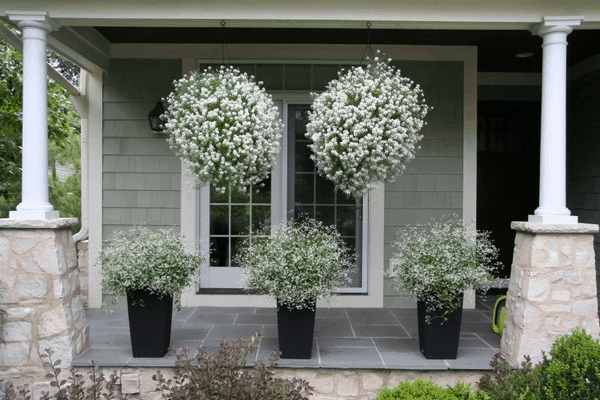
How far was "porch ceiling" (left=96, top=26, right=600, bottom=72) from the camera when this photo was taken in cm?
421

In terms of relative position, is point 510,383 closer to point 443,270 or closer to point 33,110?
point 443,270

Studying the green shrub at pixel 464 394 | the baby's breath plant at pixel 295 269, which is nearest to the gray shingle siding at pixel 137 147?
the baby's breath plant at pixel 295 269

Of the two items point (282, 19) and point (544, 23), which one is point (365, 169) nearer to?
point (282, 19)

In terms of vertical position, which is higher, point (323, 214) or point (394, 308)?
point (323, 214)

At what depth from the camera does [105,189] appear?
4559 mm

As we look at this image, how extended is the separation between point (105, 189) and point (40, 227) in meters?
1.55

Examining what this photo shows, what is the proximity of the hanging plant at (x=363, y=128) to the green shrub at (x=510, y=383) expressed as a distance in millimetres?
1309

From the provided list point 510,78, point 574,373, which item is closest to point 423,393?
point 574,373

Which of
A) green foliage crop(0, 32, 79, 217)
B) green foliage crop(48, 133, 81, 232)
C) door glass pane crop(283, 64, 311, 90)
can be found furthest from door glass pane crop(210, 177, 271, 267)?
green foliage crop(48, 133, 81, 232)

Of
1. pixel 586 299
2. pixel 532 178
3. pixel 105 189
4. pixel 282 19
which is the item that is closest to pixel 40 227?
pixel 105 189

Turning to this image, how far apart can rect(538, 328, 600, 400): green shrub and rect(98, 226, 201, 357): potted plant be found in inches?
85.5

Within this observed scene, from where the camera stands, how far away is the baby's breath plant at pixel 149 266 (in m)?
3.11

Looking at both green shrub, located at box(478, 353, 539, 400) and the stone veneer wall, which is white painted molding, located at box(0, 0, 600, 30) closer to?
green shrub, located at box(478, 353, 539, 400)

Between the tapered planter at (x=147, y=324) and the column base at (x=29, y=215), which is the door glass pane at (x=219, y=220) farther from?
the column base at (x=29, y=215)
